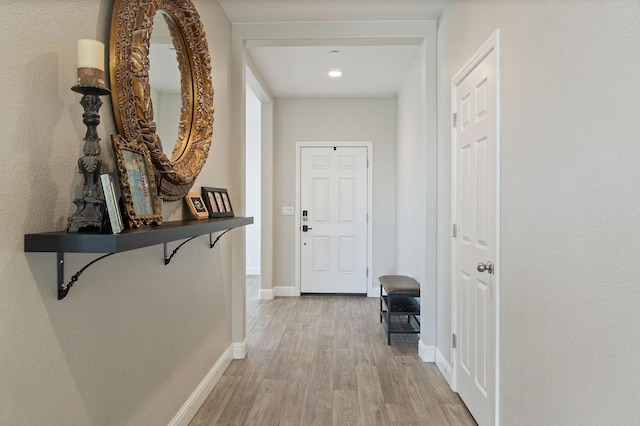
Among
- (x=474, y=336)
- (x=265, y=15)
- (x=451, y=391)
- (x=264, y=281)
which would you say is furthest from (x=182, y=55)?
(x=264, y=281)

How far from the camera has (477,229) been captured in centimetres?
199

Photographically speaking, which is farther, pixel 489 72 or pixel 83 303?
pixel 489 72

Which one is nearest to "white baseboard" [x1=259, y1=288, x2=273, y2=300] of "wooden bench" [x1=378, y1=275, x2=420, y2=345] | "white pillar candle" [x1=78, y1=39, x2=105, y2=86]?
"wooden bench" [x1=378, y1=275, x2=420, y2=345]

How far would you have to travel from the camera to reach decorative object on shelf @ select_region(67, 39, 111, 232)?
1.04 meters

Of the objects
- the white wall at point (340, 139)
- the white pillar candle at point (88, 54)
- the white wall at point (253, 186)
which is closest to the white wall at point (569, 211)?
the white pillar candle at point (88, 54)

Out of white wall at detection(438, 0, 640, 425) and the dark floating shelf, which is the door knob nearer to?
white wall at detection(438, 0, 640, 425)

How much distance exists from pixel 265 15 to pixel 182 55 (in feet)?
3.51

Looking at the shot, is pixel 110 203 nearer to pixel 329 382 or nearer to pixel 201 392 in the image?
pixel 201 392

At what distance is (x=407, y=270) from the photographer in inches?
158

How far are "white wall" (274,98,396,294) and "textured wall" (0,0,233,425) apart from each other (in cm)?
316

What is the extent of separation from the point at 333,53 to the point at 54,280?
9.91ft

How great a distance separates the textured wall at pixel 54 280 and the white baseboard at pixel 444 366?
72.4 inches

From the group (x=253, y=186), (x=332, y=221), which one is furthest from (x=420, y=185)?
(x=253, y=186)

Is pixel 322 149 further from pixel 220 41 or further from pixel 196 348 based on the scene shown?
pixel 196 348
